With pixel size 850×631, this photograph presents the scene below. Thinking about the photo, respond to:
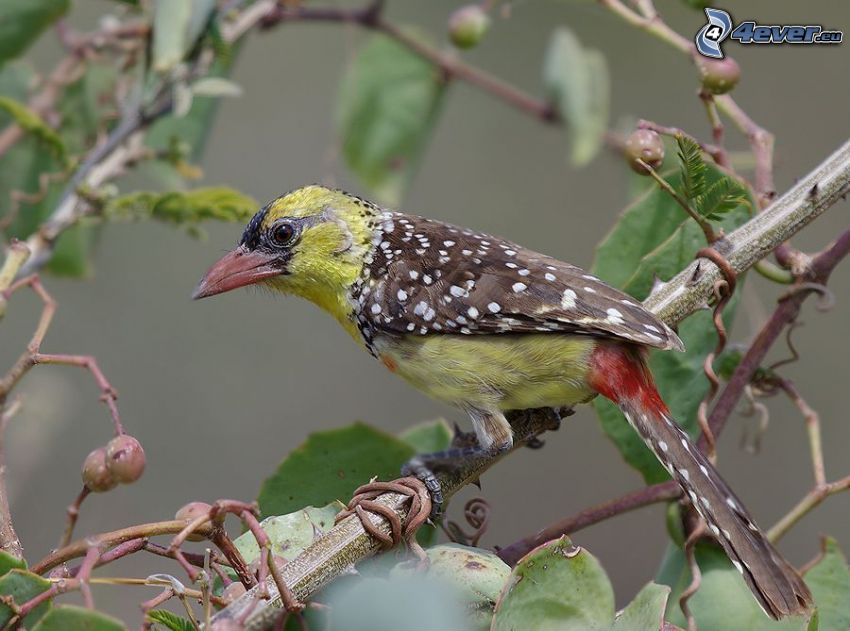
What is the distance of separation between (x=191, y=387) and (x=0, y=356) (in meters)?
1.25

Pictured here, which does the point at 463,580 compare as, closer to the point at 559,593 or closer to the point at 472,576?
the point at 472,576

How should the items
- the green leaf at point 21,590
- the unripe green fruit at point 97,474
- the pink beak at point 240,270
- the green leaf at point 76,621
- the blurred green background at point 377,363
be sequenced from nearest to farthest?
the green leaf at point 76,621 < the green leaf at point 21,590 < the unripe green fruit at point 97,474 < the pink beak at point 240,270 < the blurred green background at point 377,363

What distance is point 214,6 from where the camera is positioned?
3.21m

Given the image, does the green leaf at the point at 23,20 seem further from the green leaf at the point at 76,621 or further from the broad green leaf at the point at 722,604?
the broad green leaf at the point at 722,604

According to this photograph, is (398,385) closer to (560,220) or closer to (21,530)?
(560,220)

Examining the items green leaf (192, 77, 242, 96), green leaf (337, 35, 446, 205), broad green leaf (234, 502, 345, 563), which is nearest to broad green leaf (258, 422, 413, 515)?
broad green leaf (234, 502, 345, 563)

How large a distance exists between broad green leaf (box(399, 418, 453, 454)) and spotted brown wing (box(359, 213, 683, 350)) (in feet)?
1.07

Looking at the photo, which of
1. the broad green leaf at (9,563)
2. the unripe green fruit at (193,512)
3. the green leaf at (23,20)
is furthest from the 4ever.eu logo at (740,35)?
the broad green leaf at (9,563)

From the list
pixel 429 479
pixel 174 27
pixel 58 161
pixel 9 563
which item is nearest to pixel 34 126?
pixel 58 161

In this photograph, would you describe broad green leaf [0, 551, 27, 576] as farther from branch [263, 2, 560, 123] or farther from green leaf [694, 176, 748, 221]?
branch [263, 2, 560, 123]

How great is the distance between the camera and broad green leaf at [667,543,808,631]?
2412 millimetres

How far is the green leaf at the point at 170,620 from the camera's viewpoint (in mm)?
1877

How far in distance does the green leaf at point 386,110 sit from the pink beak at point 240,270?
668 millimetres

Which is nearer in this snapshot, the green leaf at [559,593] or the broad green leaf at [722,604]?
the green leaf at [559,593]
